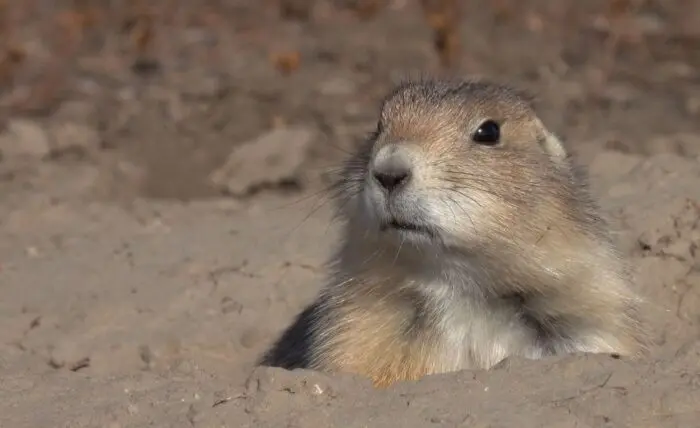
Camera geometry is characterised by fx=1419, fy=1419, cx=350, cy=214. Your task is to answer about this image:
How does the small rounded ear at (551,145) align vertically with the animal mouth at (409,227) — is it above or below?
above

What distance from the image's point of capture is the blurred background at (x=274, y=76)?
935cm

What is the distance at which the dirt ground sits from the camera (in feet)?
13.9

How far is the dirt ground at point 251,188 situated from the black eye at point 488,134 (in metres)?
0.91

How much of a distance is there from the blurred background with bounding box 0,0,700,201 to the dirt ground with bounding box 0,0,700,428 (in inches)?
0.9

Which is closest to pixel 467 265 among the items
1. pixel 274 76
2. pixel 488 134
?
pixel 488 134

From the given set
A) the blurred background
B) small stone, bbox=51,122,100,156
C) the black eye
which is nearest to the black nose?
the black eye

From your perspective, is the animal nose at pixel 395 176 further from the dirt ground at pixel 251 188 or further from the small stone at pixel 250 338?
the small stone at pixel 250 338

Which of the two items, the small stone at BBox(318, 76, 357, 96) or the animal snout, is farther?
the small stone at BBox(318, 76, 357, 96)

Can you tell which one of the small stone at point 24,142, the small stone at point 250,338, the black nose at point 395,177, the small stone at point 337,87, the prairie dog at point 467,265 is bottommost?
the small stone at point 24,142

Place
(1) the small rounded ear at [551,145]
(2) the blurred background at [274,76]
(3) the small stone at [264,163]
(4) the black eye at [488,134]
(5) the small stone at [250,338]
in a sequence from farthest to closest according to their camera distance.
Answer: (2) the blurred background at [274,76], (3) the small stone at [264,163], (5) the small stone at [250,338], (1) the small rounded ear at [551,145], (4) the black eye at [488,134]

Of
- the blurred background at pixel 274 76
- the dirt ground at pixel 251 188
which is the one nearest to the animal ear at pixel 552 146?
the dirt ground at pixel 251 188

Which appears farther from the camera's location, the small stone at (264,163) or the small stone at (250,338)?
the small stone at (264,163)

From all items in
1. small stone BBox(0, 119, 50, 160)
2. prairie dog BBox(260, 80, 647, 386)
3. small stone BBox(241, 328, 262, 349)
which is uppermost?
prairie dog BBox(260, 80, 647, 386)

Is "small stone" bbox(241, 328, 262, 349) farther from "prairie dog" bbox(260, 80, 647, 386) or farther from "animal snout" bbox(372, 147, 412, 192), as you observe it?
"animal snout" bbox(372, 147, 412, 192)
